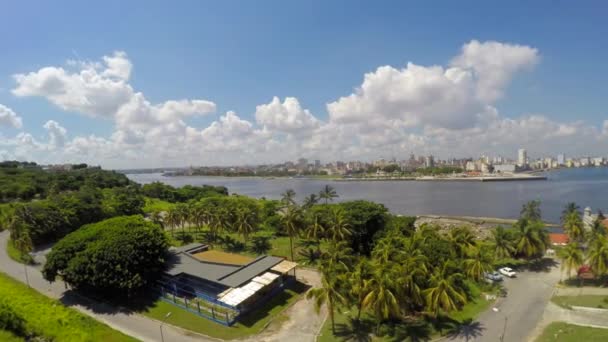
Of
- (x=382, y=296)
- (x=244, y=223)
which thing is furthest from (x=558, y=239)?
(x=244, y=223)

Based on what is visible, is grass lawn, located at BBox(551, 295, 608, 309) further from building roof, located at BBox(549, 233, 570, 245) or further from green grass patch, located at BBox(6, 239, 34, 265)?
green grass patch, located at BBox(6, 239, 34, 265)

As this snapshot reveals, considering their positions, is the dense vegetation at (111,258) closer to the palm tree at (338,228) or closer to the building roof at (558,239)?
the palm tree at (338,228)

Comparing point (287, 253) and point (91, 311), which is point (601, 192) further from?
point (91, 311)

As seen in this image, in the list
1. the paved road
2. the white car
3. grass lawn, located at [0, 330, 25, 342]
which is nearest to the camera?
grass lawn, located at [0, 330, 25, 342]

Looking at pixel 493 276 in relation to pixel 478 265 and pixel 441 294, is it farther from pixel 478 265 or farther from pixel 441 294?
pixel 441 294

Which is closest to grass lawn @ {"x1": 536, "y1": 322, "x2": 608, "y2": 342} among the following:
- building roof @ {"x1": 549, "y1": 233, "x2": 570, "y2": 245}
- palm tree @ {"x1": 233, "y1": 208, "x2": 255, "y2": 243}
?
building roof @ {"x1": 549, "y1": 233, "x2": 570, "y2": 245}

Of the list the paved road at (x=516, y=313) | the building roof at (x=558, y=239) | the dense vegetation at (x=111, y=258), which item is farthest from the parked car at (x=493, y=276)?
the dense vegetation at (x=111, y=258)

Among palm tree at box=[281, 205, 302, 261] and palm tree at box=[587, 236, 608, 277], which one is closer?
palm tree at box=[587, 236, 608, 277]

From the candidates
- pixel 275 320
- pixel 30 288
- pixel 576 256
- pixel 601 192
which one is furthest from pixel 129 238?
pixel 601 192

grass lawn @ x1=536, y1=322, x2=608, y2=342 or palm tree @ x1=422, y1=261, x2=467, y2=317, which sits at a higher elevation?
palm tree @ x1=422, y1=261, x2=467, y2=317
